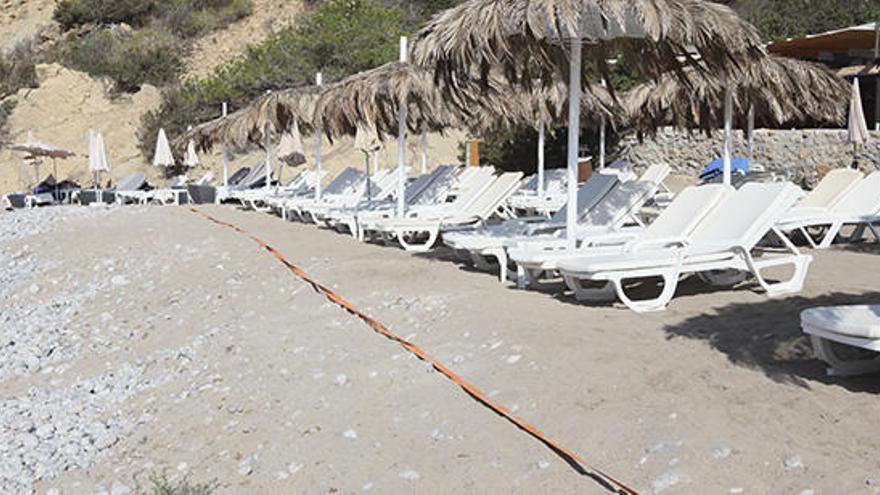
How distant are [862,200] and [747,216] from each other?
11.2 ft

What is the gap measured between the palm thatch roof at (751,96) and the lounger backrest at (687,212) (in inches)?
151

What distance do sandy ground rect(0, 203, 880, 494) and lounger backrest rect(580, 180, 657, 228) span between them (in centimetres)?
122

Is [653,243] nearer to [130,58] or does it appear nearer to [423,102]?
[423,102]

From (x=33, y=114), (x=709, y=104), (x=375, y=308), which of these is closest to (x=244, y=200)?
(x=709, y=104)

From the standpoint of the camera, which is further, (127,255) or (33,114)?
(33,114)

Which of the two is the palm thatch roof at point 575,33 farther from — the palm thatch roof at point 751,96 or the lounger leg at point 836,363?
the palm thatch roof at point 751,96

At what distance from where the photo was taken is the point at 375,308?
20.9 ft

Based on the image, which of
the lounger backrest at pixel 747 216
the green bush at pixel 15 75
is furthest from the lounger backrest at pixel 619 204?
the green bush at pixel 15 75

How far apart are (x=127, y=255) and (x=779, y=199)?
7892 mm

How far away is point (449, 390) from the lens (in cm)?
439

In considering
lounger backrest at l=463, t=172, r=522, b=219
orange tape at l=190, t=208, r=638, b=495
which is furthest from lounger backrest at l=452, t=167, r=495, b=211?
orange tape at l=190, t=208, r=638, b=495

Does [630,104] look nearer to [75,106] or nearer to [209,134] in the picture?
[209,134]

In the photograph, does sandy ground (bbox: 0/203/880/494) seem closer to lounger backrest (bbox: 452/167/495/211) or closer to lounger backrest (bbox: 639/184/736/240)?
lounger backrest (bbox: 639/184/736/240)

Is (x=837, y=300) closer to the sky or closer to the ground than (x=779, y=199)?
closer to the ground
